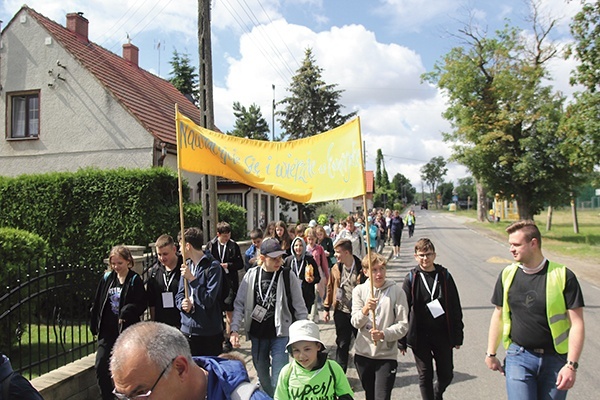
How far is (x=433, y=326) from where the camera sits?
445 cm

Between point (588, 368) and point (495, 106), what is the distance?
2698 cm

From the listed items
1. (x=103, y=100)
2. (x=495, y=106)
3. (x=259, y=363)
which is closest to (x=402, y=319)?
(x=259, y=363)

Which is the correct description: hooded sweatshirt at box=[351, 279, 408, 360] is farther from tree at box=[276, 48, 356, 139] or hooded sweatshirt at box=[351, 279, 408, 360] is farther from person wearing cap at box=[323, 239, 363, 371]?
tree at box=[276, 48, 356, 139]

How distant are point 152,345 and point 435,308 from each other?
3.18m

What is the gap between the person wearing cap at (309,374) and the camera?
323cm

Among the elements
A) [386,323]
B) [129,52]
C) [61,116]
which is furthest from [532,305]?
[129,52]

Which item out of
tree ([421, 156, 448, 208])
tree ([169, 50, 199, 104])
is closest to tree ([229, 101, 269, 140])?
tree ([169, 50, 199, 104])

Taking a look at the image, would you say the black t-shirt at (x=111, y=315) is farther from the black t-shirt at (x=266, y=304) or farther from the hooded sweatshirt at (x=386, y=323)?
the hooded sweatshirt at (x=386, y=323)

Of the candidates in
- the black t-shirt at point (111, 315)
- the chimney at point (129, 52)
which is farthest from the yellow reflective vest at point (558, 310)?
the chimney at point (129, 52)

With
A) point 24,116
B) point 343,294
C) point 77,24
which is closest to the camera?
point 343,294

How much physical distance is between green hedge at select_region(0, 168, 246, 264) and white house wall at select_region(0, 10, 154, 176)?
4.01 meters

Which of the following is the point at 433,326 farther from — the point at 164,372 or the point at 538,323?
the point at 164,372

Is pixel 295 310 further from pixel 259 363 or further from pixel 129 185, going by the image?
pixel 129 185

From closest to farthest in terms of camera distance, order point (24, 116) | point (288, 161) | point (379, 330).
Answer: point (379, 330) → point (288, 161) → point (24, 116)
